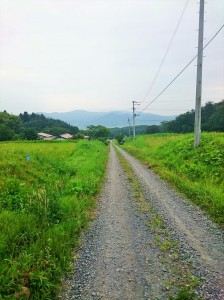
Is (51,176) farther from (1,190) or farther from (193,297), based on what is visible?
(193,297)

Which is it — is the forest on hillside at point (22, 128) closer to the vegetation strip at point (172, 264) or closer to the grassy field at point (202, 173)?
the grassy field at point (202, 173)

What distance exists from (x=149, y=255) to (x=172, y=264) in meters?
0.64

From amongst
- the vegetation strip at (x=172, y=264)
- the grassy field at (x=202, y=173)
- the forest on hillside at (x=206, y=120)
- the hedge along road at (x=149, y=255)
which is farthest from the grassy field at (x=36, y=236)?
the forest on hillside at (x=206, y=120)

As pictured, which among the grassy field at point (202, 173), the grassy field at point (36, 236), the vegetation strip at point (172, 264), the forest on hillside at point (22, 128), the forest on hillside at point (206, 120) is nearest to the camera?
the vegetation strip at point (172, 264)

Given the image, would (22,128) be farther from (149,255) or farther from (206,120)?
(149,255)

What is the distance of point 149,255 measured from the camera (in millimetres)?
6082

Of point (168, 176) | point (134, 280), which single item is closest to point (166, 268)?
point (134, 280)

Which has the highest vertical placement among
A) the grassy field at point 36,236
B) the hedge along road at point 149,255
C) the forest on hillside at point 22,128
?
the forest on hillside at point 22,128

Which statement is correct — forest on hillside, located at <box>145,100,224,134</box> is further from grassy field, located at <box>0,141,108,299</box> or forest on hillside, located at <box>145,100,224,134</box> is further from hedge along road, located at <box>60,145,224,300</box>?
grassy field, located at <box>0,141,108,299</box>

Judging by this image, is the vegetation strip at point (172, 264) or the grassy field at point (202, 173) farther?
the grassy field at point (202, 173)

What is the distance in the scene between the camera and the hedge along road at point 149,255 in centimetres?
480

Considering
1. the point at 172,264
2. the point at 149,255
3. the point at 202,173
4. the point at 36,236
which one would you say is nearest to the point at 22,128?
the point at 202,173

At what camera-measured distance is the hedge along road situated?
4.80 metres

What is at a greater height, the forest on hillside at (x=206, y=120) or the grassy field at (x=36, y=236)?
the forest on hillside at (x=206, y=120)
